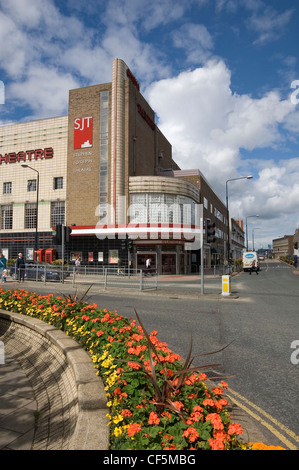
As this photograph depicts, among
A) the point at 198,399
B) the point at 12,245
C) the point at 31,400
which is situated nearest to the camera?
the point at 198,399

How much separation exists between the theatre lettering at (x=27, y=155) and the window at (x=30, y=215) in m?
6.08

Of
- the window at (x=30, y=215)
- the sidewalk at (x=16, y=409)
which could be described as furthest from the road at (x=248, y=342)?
the window at (x=30, y=215)

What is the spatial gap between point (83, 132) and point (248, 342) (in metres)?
32.2

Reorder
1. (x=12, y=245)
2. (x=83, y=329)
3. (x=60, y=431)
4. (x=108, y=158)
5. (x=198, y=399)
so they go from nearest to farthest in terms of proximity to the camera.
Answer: (x=198, y=399) → (x=60, y=431) → (x=83, y=329) → (x=108, y=158) → (x=12, y=245)

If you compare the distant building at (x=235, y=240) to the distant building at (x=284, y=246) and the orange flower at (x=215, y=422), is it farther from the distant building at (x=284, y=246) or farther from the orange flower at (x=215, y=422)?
the orange flower at (x=215, y=422)

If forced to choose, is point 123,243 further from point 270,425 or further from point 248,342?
point 270,425

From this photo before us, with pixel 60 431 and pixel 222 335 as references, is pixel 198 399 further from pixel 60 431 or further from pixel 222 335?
pixel 222 335

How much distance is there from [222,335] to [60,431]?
4580 mm

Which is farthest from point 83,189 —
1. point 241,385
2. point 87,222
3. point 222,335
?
point 241,385

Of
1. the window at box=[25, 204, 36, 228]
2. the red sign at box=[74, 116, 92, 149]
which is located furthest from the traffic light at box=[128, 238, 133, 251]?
the window at box=[25, 204, 36, 228]

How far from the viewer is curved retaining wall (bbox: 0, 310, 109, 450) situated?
2.59 metres

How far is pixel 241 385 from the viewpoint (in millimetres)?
4168

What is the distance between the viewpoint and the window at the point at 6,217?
3756 cm

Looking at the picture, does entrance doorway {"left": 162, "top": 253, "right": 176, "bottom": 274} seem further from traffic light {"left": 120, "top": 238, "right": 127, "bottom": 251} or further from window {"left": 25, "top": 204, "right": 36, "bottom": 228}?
window {"left": 25, "top": 204, "right": 36, "bottom": 228}
